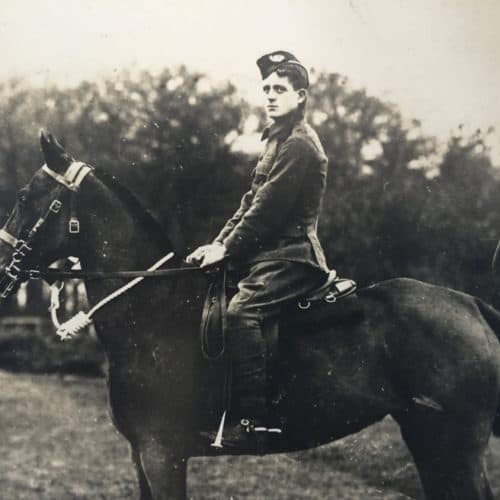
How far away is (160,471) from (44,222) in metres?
1.45

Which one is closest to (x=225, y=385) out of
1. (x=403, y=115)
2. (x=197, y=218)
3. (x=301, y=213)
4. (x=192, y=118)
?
(x=301, y=213)

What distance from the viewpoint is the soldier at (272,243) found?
115 inches

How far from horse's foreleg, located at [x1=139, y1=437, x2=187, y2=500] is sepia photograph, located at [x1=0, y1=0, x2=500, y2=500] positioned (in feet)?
0.04

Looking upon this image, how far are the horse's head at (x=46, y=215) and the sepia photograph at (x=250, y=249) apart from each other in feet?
0.04

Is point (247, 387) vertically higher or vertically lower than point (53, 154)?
lower

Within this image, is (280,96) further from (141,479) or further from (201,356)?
(141,479)

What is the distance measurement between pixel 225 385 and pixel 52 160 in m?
1.51

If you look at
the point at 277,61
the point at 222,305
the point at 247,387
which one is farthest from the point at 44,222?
the point at 277,61

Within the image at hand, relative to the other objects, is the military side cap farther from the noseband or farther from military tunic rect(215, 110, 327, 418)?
the noseband

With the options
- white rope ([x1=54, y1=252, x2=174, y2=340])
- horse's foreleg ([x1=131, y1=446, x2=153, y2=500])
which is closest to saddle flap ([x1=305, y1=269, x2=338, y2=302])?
white rope ([x1=54, y1=252, x2=174, y2=340])

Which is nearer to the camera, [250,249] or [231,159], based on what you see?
[250,249]

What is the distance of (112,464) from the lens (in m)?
3.80

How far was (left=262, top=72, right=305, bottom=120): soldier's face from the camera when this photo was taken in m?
A: 3.26

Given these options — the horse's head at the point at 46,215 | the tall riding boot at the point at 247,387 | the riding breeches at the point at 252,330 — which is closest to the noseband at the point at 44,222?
the horse's head at the point at 46,215
